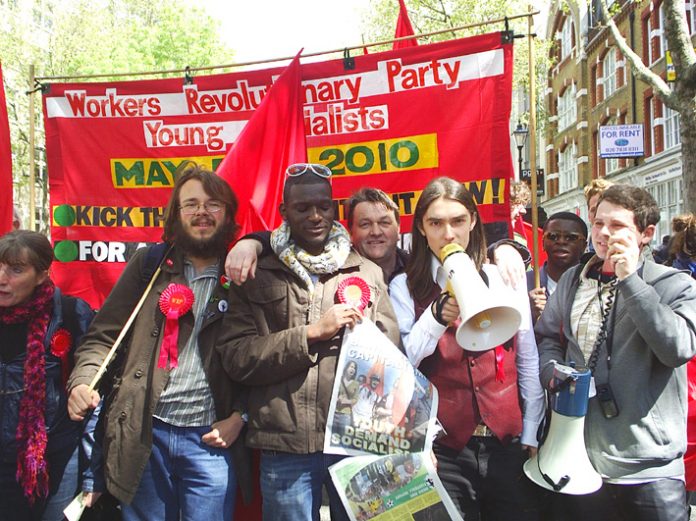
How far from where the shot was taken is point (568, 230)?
12.6 ft

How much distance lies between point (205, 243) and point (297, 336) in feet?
2.39

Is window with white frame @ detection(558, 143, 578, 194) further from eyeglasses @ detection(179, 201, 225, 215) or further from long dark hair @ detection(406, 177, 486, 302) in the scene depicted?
eyeglasses @ detection(179, 201, 225, 215)

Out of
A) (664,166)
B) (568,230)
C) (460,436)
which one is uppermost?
(664,166)

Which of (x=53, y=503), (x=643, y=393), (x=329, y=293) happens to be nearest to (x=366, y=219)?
(x=329, y=293)

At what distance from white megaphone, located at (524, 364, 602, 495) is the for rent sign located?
2156 centimetres

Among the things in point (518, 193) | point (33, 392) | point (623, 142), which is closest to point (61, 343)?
point (33, 392)

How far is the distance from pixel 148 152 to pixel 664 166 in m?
21.8

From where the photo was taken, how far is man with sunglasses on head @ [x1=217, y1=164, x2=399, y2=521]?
7.50ft

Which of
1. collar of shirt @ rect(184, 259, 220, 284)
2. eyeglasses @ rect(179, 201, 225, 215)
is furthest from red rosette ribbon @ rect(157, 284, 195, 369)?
eyeglasses @ rect(179, 201, 225, 215)

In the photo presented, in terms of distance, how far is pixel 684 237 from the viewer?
17.3 ft

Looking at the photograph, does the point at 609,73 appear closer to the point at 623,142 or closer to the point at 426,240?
the point at 623,142

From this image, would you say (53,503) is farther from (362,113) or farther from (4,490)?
(362,113)

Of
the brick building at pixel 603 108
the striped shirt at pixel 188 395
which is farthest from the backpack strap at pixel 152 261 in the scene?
the brick building at pixel 603 108

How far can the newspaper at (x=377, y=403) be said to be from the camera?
2.24 m
